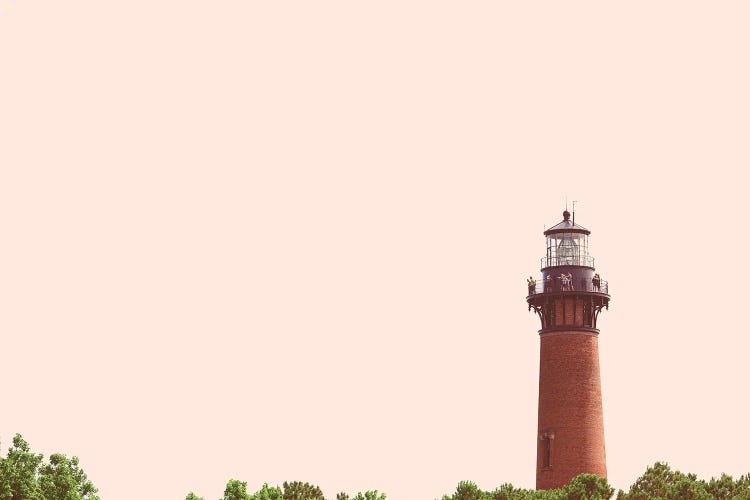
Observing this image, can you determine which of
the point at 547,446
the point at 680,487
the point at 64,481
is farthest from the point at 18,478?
the point at 680,487

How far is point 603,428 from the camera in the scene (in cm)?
7569

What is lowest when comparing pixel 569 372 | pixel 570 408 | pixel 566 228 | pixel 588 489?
pixel 588 489

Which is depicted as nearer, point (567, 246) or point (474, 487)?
point (474, 487)

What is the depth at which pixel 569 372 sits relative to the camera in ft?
247

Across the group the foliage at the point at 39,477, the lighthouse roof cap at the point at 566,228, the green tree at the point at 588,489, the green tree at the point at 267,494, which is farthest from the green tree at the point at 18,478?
the lighthouse roof cap at the point at 566,228

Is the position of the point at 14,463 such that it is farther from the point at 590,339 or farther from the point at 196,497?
the point at 590,339

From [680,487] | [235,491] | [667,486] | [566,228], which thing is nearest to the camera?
[235,491]

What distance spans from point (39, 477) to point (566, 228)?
34.9 meters

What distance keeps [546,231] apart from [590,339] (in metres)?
7.86

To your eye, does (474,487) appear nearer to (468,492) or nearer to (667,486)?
(468,492)

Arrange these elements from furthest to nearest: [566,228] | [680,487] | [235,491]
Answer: [566,228], [680,487], [235,491]

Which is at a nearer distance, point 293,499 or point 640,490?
point 640,490

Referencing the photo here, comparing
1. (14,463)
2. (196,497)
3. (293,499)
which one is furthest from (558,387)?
(14,463)

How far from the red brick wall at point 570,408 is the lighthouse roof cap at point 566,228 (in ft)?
22.7
